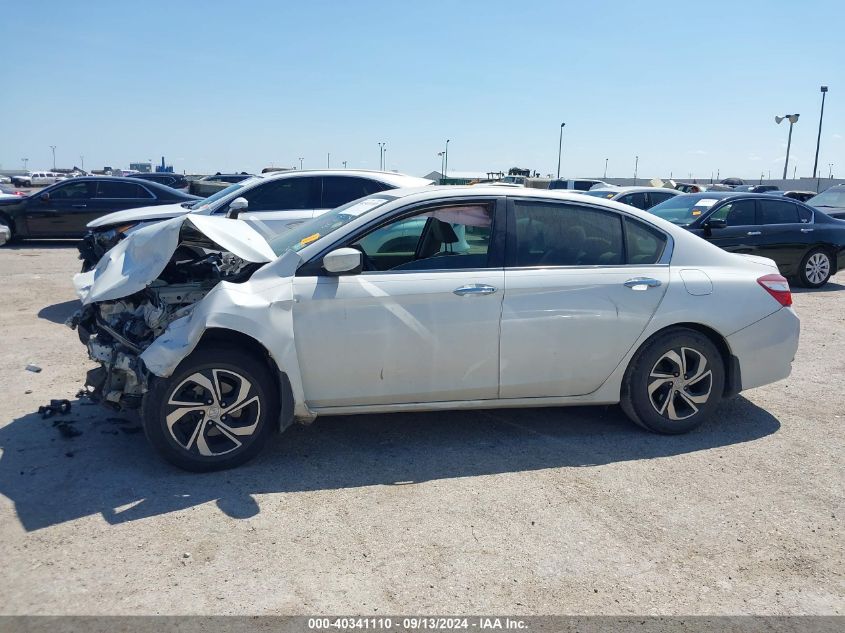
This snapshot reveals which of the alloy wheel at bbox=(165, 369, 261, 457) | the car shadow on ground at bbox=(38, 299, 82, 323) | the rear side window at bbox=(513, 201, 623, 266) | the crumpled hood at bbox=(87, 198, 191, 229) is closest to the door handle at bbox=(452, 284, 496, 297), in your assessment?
the rear side window at bbox=(513, 201, 623, 266)

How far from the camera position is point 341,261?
178 inches

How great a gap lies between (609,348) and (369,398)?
1.64 metres

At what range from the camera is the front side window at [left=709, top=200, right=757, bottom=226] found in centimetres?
1197

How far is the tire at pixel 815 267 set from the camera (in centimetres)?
1213

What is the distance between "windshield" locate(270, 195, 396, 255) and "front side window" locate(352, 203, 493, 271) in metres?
0.22

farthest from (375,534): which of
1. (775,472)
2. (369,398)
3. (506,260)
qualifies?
(775,472)

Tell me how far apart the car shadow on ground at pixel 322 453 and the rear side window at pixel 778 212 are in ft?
24.3

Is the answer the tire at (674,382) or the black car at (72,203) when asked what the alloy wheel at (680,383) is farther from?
the black car at (72,203)

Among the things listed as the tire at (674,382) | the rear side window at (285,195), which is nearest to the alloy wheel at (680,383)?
the tire at (674,382)

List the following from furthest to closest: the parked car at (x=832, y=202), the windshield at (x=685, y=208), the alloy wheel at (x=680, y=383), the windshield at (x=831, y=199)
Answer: the windshield at (x=831, y=199) < the parked car at (x=832, y=202) < the windshield at (x=685, y=208) < the alloy wheel at (x=680, y=383)

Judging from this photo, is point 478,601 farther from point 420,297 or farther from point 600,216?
point 600,216

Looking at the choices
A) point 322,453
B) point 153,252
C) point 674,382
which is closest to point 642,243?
point 674,382

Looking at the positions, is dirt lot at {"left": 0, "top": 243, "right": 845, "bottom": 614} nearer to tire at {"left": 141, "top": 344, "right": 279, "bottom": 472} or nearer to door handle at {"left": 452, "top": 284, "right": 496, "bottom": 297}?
tire at {"left": 141, "top": 344, "right": 279, "bottom": 472}

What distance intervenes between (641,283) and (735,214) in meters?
7.99
